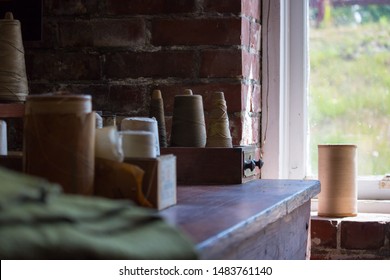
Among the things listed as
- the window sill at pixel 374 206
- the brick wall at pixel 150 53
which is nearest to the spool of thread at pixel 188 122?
the brick wall at pixel 150 53

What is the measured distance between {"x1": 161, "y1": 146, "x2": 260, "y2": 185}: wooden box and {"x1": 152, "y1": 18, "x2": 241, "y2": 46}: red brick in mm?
469

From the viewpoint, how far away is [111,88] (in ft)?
6.36

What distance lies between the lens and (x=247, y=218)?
91cm

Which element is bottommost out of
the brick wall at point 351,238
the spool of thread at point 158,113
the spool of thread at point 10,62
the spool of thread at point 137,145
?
the brick wall at point 351,238

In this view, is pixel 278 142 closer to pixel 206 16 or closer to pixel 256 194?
pixel 206 16

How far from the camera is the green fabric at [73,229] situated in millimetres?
547

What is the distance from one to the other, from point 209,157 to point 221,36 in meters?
0.49

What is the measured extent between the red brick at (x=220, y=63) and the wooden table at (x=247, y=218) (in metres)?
0.41

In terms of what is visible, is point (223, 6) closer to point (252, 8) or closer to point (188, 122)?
point (252, 8)

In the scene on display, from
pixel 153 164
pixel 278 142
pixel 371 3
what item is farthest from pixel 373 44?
pixel 153 164

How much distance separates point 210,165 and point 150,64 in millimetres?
526

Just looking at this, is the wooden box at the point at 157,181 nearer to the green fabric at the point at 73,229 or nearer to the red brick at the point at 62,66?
the green fabric at the point at 73,229

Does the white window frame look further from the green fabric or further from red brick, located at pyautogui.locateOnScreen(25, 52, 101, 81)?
the green fabric

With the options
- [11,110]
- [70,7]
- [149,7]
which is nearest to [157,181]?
[11,110]
